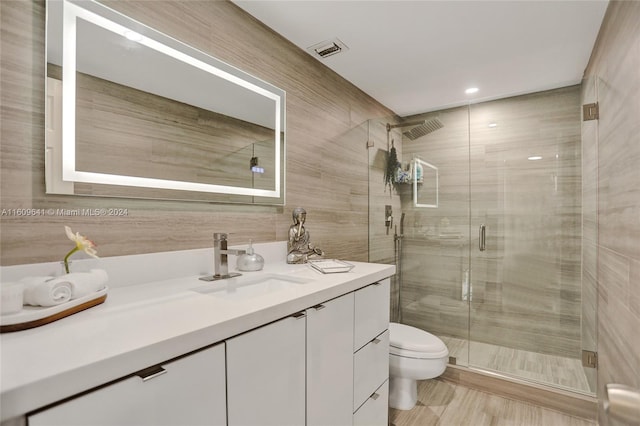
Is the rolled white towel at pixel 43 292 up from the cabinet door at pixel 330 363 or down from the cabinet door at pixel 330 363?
up

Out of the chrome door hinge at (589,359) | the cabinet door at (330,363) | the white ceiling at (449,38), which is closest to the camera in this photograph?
the cabinet door at (330,363)

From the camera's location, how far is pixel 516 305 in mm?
2668

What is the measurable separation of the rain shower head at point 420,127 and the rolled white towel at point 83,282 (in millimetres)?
2628

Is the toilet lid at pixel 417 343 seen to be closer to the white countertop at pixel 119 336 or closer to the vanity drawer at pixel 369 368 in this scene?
the vanity drawer at pixel 369 368

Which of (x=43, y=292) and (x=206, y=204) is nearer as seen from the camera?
(x=43, y=292)

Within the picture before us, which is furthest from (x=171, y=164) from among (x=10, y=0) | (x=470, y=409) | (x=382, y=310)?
(x=470, y=409)

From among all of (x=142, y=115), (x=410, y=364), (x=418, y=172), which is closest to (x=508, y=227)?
(x=418, y=172)

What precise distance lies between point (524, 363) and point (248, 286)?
234 centimetres

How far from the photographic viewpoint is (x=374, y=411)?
152 centimetres

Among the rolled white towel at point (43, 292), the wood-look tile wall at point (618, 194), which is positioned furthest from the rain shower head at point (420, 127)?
the rolled white towel at point (43, 292)

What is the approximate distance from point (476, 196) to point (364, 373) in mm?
1928

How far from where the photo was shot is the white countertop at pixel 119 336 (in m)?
0.50

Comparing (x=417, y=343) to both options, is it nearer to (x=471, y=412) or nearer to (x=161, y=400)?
(x=471, y=412)

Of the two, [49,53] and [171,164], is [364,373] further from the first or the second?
[49,53]
